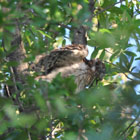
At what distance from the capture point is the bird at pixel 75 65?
328 centimetres

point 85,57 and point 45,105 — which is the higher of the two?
point 45,105

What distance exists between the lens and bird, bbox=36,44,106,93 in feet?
10.8

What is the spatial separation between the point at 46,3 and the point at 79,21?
28 centimetres

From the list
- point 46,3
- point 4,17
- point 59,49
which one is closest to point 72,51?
point 59,49

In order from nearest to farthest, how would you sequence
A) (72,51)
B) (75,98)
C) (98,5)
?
1. (75,98)
2. (72,51)
3. (98,5)

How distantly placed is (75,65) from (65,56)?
0.15 m

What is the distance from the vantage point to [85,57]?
3.45m

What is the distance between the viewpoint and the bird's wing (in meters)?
3.24

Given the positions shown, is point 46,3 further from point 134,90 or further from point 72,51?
point 72,51

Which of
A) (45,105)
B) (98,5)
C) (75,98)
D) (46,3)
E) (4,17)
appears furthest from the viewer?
(98,5)

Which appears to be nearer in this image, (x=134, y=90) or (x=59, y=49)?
(x=134, y=90)

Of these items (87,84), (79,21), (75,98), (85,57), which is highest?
(79,21)

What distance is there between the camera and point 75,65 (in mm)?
3350

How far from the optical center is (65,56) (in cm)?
336
